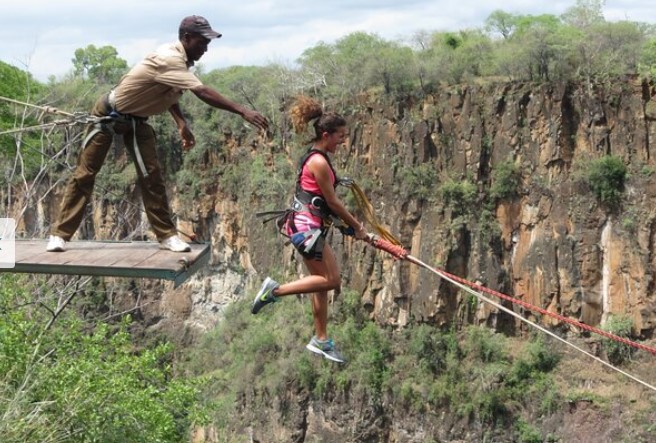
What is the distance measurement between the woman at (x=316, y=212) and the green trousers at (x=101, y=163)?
3.84 ft

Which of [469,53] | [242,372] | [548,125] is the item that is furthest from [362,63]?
[242,372]

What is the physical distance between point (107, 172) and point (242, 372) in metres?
11.9

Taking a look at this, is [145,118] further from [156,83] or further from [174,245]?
[174,245]

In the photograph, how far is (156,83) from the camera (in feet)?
23.1

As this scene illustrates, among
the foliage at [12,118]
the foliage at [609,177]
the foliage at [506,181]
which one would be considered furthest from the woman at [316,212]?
the foliage at [12,118]

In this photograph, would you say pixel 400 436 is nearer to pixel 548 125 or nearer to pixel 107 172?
pixel 548 125

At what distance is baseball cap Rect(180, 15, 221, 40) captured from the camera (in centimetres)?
677

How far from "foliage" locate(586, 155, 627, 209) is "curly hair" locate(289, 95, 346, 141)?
21857mm

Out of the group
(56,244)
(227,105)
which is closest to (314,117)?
(227,105)

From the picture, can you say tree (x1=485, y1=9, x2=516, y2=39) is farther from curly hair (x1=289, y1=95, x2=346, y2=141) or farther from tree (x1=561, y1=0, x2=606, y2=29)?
curly hair (x1=289, y1=95, x2=346, y2=141)

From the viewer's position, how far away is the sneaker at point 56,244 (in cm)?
753

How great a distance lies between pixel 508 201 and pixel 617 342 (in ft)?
18.4

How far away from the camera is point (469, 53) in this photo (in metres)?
30.6

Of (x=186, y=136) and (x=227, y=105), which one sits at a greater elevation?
(x=227, y=105)
